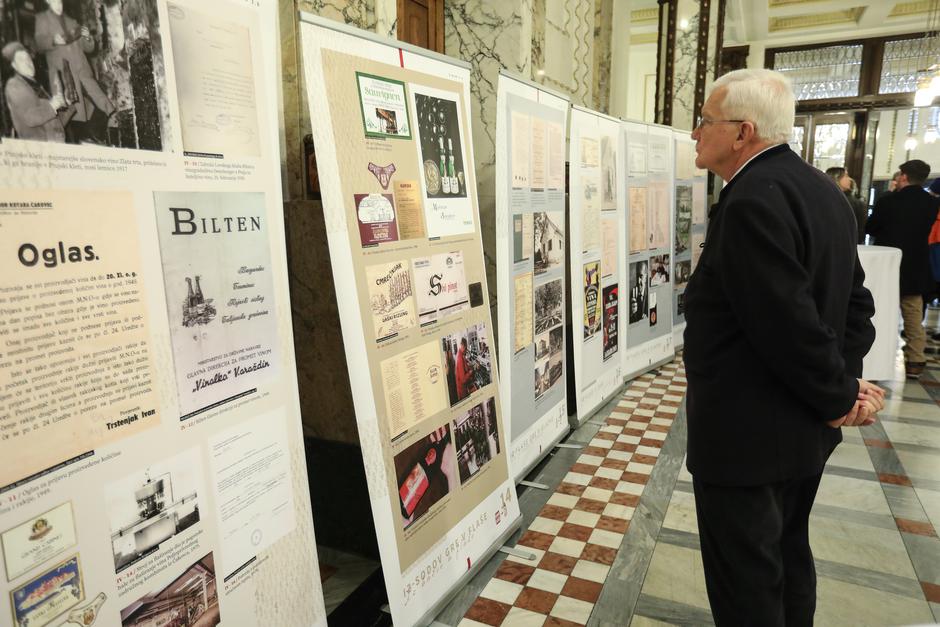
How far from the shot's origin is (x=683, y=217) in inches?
240

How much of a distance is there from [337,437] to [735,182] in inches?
73.7

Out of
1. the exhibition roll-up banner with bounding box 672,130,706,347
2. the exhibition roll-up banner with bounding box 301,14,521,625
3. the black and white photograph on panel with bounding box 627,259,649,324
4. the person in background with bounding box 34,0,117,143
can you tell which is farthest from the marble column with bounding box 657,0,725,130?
the person in background with bounding box 34,0,117,143

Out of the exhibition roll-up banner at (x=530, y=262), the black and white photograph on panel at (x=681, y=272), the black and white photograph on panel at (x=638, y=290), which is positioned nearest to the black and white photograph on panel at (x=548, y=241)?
the exhibition roll-up banner at (x=530, y=262)

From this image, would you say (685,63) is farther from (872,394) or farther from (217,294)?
(217,294)

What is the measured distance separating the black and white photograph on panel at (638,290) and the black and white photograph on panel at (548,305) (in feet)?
5.25

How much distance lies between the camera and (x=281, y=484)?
1.61m

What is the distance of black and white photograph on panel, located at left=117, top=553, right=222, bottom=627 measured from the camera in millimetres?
1261

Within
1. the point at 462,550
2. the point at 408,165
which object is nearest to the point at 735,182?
the point at 408,165

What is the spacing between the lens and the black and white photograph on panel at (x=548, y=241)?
10.8 feet

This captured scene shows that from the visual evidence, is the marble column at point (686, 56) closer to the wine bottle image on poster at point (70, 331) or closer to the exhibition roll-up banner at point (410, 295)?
the exhibition roll-up banner at point (410, 295)

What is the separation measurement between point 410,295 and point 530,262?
1260 millimetres

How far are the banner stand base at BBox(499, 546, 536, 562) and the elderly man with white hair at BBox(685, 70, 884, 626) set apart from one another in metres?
1.07

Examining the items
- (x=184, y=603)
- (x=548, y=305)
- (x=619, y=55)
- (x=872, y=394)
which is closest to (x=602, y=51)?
(x=619, y=55)

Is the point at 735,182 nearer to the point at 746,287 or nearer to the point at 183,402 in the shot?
the point at 746,287
